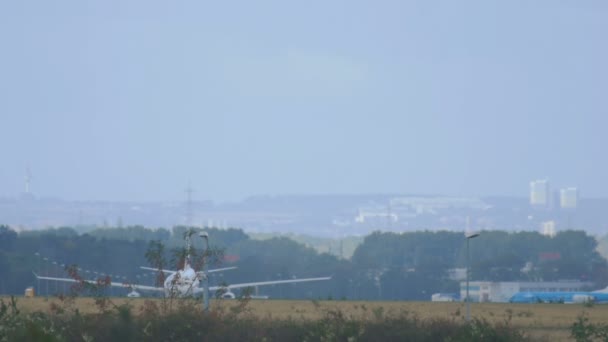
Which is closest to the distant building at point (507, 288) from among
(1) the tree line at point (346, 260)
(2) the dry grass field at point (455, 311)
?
(1) the tree line at point (346, 260)

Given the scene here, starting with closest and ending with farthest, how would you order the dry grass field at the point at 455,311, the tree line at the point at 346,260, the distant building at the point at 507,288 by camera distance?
the dry grass field at the point at 455,311, the distant building at the point at 507,288, the tree line at the point at 346,260


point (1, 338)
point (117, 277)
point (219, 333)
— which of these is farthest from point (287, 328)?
point (117, 277)

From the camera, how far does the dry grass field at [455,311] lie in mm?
46438

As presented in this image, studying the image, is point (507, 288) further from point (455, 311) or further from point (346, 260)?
point (455, 311)

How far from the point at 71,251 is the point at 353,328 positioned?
325ft

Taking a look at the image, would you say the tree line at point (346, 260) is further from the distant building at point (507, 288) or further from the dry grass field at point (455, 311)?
the dry grass field at point (455, 311)

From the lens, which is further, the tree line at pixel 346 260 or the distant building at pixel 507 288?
the tree line at pixel 346 260

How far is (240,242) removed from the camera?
620ft

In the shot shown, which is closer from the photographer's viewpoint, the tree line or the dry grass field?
the dry grass field

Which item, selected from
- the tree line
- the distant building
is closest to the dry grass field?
the tree line

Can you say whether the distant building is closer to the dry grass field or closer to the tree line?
the tree line

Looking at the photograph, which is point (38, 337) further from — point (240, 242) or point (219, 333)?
point (240, 242)

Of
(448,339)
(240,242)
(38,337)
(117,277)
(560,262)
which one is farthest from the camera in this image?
(240,242)

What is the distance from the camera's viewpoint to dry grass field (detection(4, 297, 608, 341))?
152 feet
